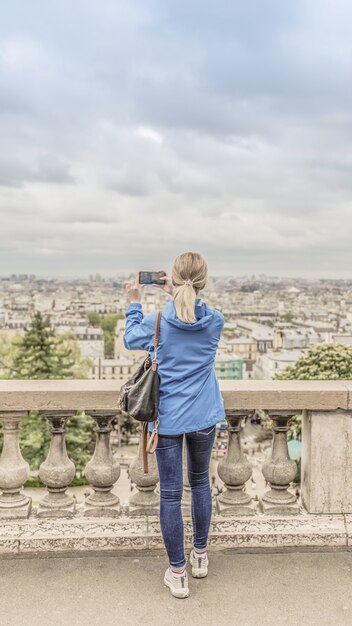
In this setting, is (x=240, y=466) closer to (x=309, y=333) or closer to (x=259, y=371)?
(x=259, y=371)

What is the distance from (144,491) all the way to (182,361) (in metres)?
1.28

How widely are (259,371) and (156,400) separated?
326 ft

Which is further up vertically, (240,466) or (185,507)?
(240,466)

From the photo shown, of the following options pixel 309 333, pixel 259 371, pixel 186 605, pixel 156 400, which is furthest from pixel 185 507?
pixel 309 333

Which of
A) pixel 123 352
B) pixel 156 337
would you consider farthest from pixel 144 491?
pixel 123 352

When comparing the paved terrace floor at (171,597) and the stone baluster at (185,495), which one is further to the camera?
the stone baluster at (185,495)

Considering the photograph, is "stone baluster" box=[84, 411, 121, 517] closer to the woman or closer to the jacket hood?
the woman

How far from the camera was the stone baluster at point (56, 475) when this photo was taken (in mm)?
4285

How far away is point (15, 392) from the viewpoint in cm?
414

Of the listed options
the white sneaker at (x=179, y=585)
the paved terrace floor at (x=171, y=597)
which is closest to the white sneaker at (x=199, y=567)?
the paved terrace floor at (x=171, y=597)

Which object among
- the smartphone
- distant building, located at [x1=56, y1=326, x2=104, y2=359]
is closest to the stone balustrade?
the smartphone

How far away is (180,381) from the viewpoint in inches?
141

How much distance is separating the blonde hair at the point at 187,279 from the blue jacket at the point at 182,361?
7 centimetres

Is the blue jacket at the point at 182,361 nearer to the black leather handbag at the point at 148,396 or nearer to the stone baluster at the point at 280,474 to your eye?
the black leather handbag at the point at 148,396
